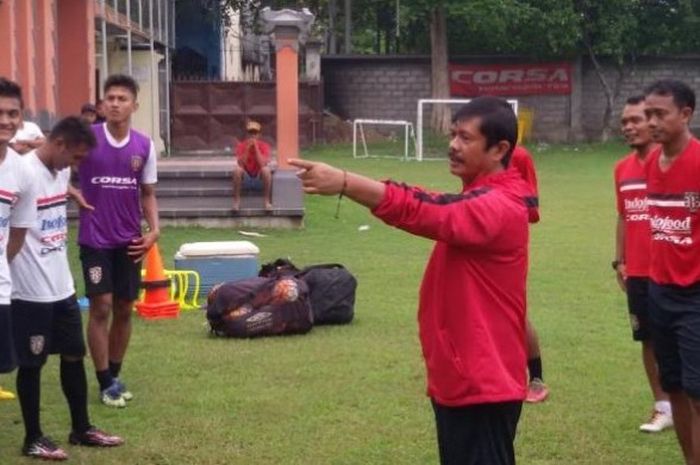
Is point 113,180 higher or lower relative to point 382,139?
higher

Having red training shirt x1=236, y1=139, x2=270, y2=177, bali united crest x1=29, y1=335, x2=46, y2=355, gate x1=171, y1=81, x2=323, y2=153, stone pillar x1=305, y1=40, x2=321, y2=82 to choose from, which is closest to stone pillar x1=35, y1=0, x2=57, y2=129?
red training shirt x1=236, y1=139, x2=270, y2=177

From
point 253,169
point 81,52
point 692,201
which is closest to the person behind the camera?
point 692,201

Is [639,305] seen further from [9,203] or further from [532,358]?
[9,203]

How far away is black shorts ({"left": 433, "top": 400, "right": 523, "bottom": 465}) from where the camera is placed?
4.64 meters

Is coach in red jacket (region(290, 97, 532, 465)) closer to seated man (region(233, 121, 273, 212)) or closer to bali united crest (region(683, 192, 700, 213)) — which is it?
bali united crest (region(683, 192, 700, 213))

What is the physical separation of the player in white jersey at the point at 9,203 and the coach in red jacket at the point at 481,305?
7.99ft

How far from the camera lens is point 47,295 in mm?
7016

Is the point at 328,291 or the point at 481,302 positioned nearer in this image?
the point at 481,302

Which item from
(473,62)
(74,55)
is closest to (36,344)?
(74,55)

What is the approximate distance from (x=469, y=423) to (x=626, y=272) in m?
3.14

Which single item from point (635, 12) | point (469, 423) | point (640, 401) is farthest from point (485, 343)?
point (635, 12)

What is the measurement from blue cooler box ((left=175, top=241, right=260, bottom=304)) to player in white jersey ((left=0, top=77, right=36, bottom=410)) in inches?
238

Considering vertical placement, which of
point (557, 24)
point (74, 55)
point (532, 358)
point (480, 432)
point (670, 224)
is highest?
point (557, 24)

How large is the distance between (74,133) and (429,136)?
33.5 metres
